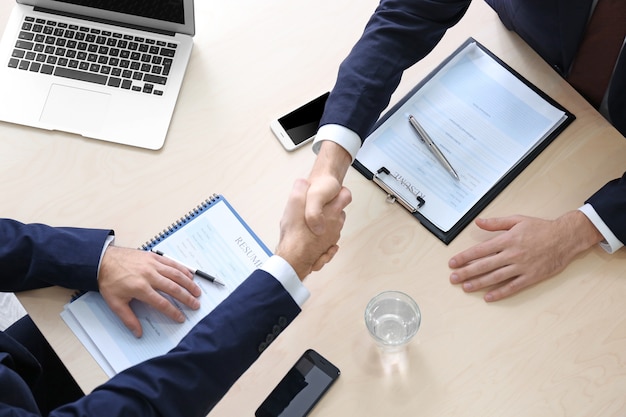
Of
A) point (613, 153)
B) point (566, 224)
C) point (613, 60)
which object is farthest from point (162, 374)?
point (613, 60)

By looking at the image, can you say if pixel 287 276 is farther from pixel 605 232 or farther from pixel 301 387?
pixel 605 232

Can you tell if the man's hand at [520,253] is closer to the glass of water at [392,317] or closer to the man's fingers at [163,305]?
the glass of water at [392,317]

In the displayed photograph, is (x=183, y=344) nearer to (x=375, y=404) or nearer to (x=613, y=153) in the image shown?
(x=375, y=404)

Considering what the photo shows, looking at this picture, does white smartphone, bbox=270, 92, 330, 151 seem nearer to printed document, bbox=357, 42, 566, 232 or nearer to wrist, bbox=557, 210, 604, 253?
printed document, bbox=357, 42, 566, 232

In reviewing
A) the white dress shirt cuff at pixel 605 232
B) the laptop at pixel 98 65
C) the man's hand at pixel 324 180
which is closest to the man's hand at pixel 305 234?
the man's hand at pixel 324 180

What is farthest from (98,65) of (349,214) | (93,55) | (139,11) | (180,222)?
(349,214)

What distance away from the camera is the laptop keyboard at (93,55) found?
1.54 metres

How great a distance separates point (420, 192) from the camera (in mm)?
1438

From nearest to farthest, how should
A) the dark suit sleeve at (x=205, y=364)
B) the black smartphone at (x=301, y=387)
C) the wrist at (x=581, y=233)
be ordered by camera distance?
the dark suit sleeve at (x=205, y=364) < the black smartphone at (x=301, y=387) < the wrist at (x=581, y=233)

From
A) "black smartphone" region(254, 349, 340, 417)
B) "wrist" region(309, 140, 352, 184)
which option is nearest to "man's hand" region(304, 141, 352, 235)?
"wrist" region(309, 140, 352, 184)

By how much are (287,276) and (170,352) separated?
236 mm

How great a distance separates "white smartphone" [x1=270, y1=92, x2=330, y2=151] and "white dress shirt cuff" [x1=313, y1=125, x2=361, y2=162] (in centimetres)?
8

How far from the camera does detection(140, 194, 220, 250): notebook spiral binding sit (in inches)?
54.9

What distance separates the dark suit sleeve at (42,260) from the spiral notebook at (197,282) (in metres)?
0.05
